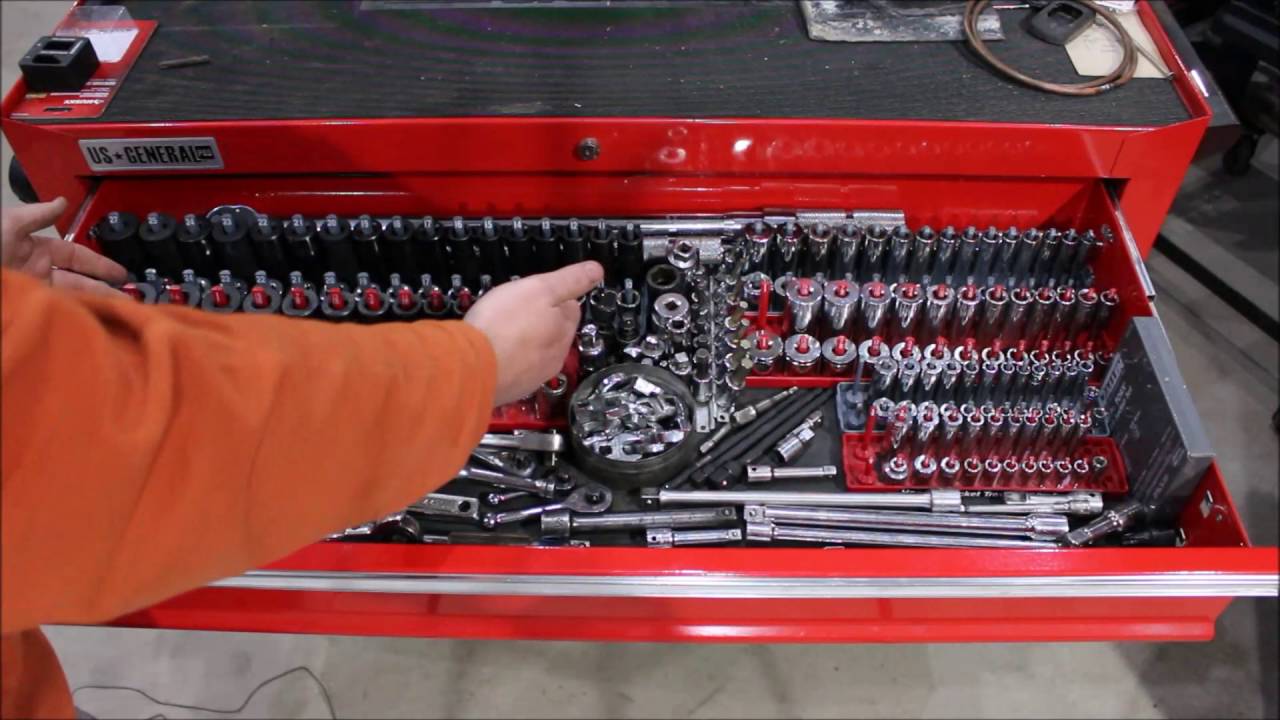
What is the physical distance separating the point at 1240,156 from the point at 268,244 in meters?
2.46

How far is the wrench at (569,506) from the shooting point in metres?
1.25

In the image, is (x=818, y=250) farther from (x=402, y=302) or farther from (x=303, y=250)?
(x=303, y=250)

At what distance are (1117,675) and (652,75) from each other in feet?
4.51

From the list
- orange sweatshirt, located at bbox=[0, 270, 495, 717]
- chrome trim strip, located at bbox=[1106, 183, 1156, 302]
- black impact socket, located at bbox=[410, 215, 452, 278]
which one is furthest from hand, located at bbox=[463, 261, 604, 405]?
chrome trim strip, located at bbox=[1106, 183, 1156, 302]

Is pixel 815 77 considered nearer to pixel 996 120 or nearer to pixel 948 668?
pixel 996 120

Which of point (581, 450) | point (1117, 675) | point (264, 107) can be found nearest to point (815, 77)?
point (581, 450)

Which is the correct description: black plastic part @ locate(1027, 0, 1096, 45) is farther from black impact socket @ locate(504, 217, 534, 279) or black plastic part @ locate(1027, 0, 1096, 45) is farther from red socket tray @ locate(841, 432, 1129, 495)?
black impact socket @ locate(504, 217, 534, 279)

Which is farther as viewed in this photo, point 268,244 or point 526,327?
point 268,244

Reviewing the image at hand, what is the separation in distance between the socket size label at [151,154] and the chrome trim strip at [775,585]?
65 cm

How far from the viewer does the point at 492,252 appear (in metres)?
1.44

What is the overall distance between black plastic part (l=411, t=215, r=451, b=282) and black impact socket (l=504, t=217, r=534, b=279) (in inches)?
4.0

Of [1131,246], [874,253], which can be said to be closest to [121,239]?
[874,253]

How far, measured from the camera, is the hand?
1.02 metres

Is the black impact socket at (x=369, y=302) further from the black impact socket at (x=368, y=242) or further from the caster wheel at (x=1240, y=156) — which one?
the caster wheel at (x=1240, y=156)
